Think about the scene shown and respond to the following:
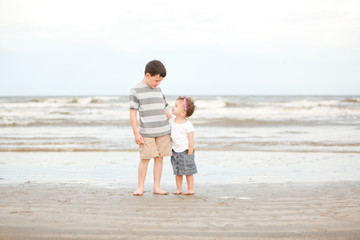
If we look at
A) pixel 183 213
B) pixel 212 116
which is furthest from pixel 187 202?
pixel 212 116

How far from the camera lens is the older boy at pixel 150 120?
4707mm

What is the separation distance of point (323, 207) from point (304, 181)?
172 centimetres

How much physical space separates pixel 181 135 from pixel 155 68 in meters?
0.86

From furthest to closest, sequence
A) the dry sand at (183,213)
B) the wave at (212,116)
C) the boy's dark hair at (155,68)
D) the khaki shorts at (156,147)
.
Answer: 1. the wave at (212,116)
2. the khaki shorts at (156,147)
3. the boy's dark hair at (155,68)
4. the dry sand at (183,213)

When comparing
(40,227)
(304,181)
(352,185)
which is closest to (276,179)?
(304,181)

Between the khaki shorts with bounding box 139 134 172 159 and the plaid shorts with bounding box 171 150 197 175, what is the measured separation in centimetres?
12

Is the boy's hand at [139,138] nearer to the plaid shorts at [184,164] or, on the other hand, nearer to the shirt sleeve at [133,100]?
the shirt sleeve at [133,100]

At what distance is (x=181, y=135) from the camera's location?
15.9 feet

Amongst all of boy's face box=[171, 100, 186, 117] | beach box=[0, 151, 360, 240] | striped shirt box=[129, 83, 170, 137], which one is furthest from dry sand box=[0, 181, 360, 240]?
boy's face box=[171, 100, 186, 117]

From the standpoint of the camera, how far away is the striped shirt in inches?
187

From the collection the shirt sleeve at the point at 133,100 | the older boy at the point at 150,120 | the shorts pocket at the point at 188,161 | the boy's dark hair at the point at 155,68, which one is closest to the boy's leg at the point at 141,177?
the older boy at the point at 150,120

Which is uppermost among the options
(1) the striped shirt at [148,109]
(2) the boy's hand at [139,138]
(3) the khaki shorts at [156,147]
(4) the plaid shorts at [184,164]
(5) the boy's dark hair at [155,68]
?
(5) the boy's dark hair at [155,68]

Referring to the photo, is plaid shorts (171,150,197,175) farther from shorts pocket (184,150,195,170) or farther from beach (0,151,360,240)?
beach (0,151,360,240)

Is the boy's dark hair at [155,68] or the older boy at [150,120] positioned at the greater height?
the boy's dark hair at [155,68]
